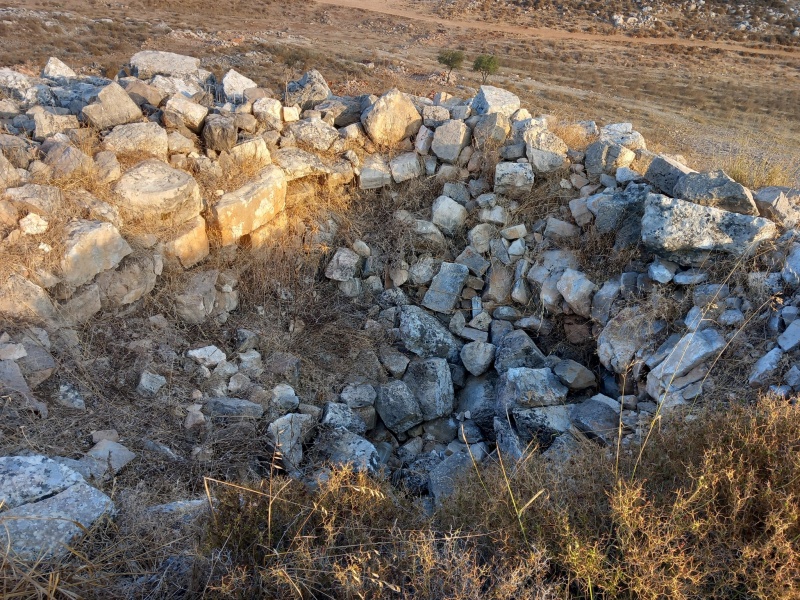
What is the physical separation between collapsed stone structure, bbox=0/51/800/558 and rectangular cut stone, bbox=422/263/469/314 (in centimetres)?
1

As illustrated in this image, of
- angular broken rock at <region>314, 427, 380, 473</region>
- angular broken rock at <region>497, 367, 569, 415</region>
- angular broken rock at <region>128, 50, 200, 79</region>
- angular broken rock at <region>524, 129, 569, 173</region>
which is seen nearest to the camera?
angular broken rock at <region>314, 427, 380, 473</region>

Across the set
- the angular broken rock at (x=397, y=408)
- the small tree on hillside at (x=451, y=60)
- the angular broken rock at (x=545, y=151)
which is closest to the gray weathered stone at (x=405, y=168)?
the angular broken rock at (x=545, y=151)

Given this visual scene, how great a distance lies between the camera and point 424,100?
7172mm

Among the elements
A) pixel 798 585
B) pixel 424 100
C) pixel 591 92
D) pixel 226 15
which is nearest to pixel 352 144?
pixel 424 100

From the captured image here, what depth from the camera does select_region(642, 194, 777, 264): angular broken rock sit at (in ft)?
15.0

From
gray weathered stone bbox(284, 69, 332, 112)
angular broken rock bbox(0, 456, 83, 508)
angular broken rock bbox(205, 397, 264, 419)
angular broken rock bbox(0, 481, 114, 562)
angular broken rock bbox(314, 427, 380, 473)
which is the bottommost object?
angular broken rock bbox(314, 427, 380, 473)

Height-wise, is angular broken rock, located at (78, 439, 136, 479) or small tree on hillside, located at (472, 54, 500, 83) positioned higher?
small tree on hillside, located at (472, 54, 500, 83)

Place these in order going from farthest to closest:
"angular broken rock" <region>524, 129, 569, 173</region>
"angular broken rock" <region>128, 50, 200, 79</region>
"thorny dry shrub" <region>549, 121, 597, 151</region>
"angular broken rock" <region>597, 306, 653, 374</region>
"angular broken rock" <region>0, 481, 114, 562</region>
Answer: "angular broken rock" <region>128, 50, 200, 79</region> → "thorny dry shrub" <region>549, 121, 597, 151</region> → "angular broken rock" <region>524, 129, 569, 173</region> → "angular broken rock" <region>597, 306, 653, 374</region> → "angular broken rock" <region>0, 481, 114, 562</region>

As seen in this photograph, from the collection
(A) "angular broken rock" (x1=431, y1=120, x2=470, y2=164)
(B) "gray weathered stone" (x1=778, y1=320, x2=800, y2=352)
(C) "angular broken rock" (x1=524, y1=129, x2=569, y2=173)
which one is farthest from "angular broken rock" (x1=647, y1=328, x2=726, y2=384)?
(A) "angular broken rock" (x1=431, y1=120, x2=470, y2=164)

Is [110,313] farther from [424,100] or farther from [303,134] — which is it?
[424,100]

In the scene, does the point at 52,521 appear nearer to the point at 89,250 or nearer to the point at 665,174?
the point at 89,250

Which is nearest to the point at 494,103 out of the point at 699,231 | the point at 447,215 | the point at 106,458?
the point at 447,215

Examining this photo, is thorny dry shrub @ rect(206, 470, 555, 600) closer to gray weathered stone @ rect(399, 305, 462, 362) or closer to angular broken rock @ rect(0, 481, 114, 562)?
angular broken rock @ rect(0, 481, 114, 562)

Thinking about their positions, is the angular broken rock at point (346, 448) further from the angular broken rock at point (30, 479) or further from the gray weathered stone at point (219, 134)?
the gray weathered stone at point (219, 134)
